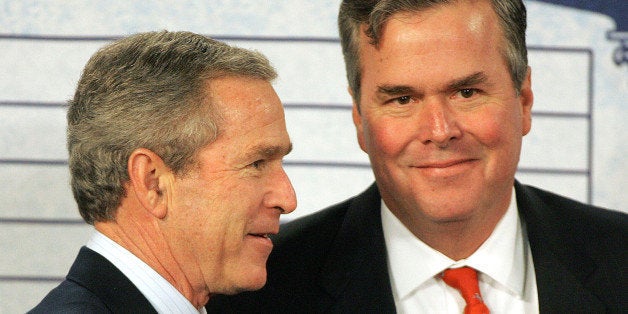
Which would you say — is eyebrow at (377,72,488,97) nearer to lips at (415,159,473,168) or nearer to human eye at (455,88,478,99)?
human eye at (455,88,478,99)

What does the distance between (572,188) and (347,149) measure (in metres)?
0.83

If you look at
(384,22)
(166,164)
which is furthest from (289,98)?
(166,164)

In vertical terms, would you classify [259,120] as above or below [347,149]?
above

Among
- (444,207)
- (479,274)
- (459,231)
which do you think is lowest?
(479,274)

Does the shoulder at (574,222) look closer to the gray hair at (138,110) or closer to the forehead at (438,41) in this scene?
the forehead at (438,41)

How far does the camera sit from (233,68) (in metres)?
2.36

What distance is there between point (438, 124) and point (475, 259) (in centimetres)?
44

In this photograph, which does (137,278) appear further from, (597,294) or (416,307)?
(597,294)

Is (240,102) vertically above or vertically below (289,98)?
above

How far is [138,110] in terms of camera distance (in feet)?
7.36

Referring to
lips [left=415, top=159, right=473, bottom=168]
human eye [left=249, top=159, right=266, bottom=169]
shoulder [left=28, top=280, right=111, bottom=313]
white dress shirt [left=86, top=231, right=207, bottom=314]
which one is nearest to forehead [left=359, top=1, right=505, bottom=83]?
lips [left=415, top=159, right=473, bottom=168]

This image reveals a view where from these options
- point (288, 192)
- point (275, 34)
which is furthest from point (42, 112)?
point (288, 192)

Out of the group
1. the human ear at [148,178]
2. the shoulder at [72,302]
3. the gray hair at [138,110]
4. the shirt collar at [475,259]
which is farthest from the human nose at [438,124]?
the shoulder at [72,302]

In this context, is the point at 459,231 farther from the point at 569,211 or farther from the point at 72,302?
the point at 72,302
